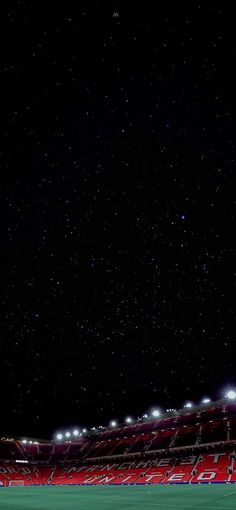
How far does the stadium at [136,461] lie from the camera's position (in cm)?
2806

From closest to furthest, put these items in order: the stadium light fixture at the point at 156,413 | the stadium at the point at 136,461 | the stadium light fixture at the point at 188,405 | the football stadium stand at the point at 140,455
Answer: the stadium at the point at 136,461 → the football stadium stand at the point at 140,455 → the stadium light fixture at the point at 188,405 → the stadium light fixture at the point at 156,413

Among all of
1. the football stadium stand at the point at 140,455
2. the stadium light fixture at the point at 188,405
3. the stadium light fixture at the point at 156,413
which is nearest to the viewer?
the football stadium stand at the point at 140,455

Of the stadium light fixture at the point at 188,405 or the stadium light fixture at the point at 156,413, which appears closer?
the stadium light fixture at the point at 188,405

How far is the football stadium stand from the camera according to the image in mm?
38250

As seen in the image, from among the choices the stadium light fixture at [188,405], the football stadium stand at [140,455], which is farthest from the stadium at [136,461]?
the stadium light fixture at [188,405]

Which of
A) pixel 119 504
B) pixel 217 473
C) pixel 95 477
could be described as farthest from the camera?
pixel 95 477

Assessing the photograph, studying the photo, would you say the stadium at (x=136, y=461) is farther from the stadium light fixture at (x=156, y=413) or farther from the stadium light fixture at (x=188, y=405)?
the stadium light fixture at (x=188, y=405)

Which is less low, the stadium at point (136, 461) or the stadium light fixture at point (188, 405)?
the stadium light fixture at point (188, 405)

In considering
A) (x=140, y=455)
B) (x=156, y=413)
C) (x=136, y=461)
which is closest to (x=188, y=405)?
(x=156, y=413)

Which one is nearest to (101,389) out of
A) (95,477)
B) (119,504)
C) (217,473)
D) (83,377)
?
(83,377)

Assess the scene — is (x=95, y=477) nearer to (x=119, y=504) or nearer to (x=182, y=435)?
(x=182, y=435)

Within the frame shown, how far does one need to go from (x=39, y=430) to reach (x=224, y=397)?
3591 cm

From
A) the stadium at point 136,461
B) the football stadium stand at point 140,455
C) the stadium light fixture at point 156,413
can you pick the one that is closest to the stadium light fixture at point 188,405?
the stadium at point 136,461

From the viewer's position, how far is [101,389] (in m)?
56.4
